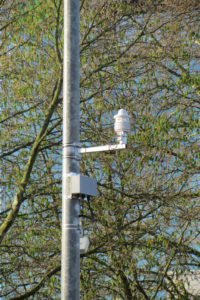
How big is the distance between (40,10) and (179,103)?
3.36 meters

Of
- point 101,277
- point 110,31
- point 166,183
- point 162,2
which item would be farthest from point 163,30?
point 101,277

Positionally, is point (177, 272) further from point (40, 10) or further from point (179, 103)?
point (40, 10)

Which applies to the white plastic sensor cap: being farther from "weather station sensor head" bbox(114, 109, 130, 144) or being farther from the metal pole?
the metal pole

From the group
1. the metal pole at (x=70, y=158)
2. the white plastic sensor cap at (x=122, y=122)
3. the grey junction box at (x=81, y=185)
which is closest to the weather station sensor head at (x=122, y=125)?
the white plastic sensor cap at (x=122, y=122)

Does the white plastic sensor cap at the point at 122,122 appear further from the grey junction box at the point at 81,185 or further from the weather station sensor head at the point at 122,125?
the grey junction box at the point at 81,185

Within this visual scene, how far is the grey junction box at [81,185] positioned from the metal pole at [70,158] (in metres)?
0.07

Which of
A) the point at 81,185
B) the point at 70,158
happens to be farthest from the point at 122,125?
the point at 81,185

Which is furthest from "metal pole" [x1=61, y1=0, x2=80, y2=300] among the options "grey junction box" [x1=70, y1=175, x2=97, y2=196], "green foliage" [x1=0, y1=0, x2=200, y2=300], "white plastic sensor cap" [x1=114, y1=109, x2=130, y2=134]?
"green foliage" [x1=0, y1=0, x2=200, y2=300]

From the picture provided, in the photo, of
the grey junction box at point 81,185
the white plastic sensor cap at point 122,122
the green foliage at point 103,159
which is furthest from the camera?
the green foliage at point 103,159

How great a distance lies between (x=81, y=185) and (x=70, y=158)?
0.34 metres

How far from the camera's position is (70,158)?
5.91 m

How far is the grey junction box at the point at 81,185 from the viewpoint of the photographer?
5759mm

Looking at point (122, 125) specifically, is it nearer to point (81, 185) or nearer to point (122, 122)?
point (122, 122)

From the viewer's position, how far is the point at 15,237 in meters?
9.63
